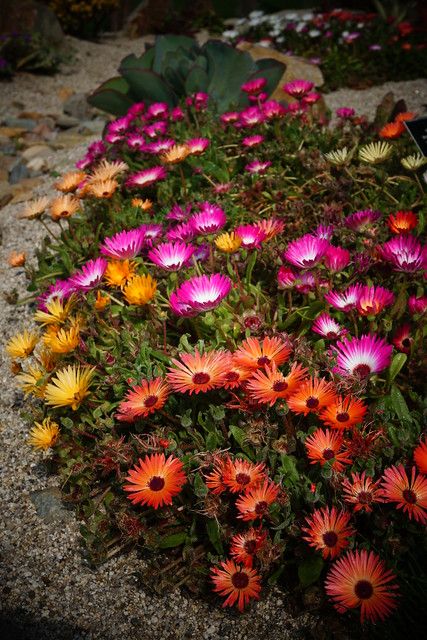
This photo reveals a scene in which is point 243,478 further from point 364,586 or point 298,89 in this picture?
point 298,89

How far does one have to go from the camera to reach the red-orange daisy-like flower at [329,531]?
122 centimetres

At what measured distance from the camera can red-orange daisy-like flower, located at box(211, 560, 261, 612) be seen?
1259 mm

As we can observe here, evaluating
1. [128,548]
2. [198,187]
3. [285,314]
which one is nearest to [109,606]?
[128,548]

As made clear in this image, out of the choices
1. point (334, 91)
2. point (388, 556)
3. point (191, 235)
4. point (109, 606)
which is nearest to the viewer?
point (388, 556)

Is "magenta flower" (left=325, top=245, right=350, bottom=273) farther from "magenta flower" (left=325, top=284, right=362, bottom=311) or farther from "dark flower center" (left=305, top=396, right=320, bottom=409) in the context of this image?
"dark flower center" (left=305, top=396, right=320, bottom=409)

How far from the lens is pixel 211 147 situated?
291 cm

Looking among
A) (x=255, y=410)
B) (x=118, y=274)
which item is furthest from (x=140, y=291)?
(x=255, y=410)

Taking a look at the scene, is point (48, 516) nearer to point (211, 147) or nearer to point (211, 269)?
point (211, 269)

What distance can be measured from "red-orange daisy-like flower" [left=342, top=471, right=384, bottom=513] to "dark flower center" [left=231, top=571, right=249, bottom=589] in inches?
11.7

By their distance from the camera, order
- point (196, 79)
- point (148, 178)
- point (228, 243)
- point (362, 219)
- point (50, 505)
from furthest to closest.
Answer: point (196, 79)
point (148, 178)
point (362, 219)
point (228, 243)
point (50, 505)

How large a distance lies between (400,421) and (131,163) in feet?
6.99

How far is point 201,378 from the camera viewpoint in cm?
143

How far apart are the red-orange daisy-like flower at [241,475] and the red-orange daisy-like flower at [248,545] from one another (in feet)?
0.36

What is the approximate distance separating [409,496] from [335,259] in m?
0.73
